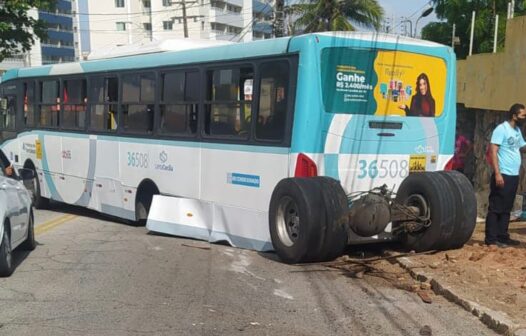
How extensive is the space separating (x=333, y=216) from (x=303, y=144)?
993 mm

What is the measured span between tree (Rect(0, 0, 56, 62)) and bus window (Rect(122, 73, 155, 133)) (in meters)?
9.55

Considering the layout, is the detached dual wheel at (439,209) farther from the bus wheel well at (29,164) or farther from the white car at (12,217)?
the bus wheel well at (29,164)

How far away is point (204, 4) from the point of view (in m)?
67.6

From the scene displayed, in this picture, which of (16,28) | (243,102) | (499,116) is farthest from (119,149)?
(16,28)

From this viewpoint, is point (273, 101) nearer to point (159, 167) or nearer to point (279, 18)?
point (159, 167)

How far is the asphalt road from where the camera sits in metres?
5.40

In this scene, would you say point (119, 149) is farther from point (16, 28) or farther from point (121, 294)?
point (16, 28)

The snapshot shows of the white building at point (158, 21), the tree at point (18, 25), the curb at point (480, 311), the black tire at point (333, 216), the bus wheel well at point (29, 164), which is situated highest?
the white building at point (158, 21)

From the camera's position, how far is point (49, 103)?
13.9 metres

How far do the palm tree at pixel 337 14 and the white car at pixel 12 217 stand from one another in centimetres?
2077

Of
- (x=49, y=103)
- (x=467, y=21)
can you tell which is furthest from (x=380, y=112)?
(x=467, y=21)

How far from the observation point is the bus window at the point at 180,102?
962 centimetres

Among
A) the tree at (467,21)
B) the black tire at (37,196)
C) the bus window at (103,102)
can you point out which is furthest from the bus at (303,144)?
the tree at (467,21)

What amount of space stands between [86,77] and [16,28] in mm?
9460
